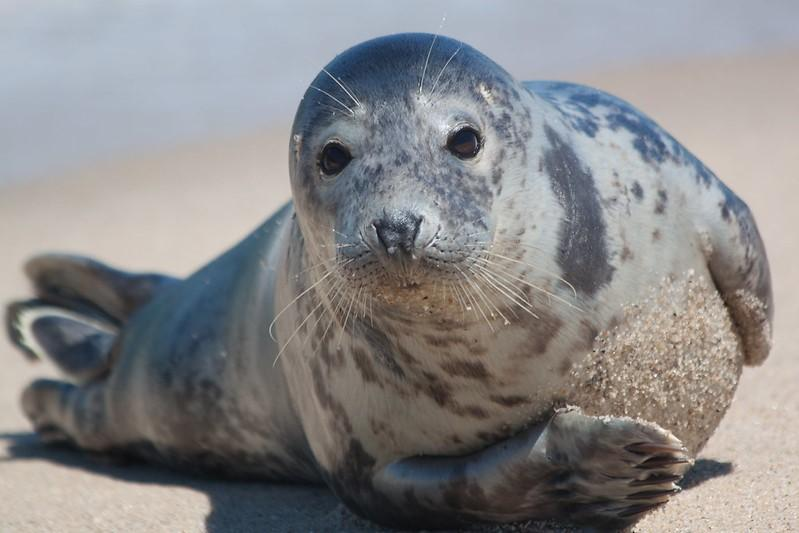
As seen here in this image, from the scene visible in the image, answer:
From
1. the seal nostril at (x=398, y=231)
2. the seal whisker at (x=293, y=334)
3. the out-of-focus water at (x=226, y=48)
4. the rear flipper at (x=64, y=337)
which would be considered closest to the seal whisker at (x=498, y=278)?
the seal nostril at (x=398, y=231)

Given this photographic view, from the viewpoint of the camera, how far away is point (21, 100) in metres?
11.8

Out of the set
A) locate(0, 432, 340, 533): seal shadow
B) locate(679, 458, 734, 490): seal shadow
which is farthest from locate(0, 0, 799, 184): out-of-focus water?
locate(679, 458, 734, 490): seal shadow

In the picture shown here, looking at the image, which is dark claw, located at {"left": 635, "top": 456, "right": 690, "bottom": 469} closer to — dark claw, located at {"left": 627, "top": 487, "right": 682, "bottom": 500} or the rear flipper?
dark claw, located at {"left": 627, "top": 487, "right": 682, "bottom": 500}

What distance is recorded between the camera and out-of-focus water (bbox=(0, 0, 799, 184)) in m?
10.8

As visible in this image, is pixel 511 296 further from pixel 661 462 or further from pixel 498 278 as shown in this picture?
pixel 661 462

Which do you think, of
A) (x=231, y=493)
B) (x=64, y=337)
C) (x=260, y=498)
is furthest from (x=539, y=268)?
(x=64, y=337)

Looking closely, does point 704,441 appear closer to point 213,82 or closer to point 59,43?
point 213,82

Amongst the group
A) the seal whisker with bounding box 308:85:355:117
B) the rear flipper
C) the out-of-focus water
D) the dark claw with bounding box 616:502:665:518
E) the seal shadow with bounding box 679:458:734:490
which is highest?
the out-of-focus water

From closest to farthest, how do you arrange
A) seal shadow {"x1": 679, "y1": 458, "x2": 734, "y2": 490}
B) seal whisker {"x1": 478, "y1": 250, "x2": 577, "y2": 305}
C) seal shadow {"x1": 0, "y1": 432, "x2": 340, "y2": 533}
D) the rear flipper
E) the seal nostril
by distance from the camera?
the seal nostril → seal whisker {"x1": 478, "y1": 250, "x2": 577, "y2": 305} → seal shadow {"x1": 679, "y1": 458, "x2": 734, "y2": 490} → seal shadow {"x1": 0, "y1": 432, "x2": 340, "y2": 533} → the rear flipper

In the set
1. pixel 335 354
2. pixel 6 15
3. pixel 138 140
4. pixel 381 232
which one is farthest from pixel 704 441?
pixel 6 15

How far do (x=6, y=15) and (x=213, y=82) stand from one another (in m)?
3.01

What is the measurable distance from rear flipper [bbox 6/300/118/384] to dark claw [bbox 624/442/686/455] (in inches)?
107

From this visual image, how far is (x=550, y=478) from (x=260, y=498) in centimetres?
133

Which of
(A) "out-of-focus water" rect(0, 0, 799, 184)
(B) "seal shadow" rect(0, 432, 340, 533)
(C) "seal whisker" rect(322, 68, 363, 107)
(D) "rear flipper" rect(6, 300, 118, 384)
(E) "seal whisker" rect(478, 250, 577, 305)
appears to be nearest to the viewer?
(E) "seal whisker" rect(478, 250, 577, 305)
